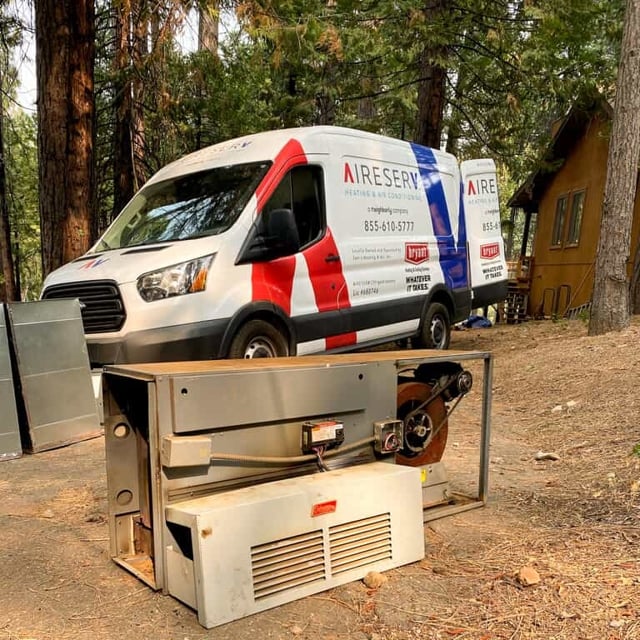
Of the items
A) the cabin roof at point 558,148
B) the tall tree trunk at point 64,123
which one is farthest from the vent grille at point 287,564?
the cabin roof at point 558,148

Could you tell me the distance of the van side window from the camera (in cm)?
643

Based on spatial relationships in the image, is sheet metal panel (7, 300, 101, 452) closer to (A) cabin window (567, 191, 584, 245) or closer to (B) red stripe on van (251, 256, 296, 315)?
(B) red stripe on van (251, 256, 296, 315)

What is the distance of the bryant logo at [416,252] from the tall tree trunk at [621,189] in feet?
8.99

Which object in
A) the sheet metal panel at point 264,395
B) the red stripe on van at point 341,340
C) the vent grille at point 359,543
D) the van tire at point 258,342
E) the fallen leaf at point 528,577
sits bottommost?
the fallen leaf at point 528,577

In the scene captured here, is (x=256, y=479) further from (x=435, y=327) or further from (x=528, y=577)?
(x=435, y=327)

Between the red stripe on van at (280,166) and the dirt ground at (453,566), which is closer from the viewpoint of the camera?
the dirt ground at (453,566)

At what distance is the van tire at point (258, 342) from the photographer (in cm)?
573

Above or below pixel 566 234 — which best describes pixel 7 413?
below

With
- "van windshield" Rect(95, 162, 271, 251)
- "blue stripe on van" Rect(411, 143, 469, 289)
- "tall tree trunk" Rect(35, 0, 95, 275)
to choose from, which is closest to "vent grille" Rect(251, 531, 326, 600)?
"van windshield" Rect(95, 162, 271, 251)

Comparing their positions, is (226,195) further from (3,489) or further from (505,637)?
(505,637)

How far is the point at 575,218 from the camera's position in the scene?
17.8 metres

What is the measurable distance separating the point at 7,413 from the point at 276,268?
106 inches

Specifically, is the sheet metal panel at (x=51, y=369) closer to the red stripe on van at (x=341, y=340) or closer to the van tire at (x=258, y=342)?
the van tire at (x=258, y=342)

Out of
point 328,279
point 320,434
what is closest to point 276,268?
point 328,279
